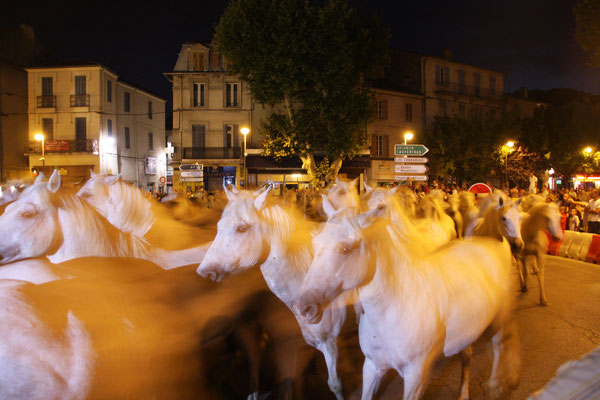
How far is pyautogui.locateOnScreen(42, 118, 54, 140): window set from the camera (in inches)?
1204

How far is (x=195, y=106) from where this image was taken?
2998cm

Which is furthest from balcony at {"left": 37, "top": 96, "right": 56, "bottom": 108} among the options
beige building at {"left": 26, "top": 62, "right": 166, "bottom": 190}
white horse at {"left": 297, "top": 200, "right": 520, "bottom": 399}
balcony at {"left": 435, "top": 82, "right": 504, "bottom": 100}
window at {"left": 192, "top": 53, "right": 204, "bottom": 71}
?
white horse at {"left": 297, "top": 200, "right": 520, "bottom": 399}

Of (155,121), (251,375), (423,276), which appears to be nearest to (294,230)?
(423,276)

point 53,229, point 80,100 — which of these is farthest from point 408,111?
point 53,229

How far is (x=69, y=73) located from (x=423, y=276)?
35.7 meters

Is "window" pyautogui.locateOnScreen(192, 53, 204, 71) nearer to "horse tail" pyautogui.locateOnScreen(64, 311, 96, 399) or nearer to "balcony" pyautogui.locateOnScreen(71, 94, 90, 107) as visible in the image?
"balcony" pyautogui.locateOnScreen(71, 94, 90, 107)

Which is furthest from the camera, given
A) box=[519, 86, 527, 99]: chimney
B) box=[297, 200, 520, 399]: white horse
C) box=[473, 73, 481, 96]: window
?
box=[519, 86, 527, 99]: chimney

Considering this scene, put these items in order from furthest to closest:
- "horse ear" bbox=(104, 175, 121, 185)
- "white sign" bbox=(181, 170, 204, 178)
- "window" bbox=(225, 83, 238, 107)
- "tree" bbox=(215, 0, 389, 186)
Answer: "window" bbox=(225, 83, 238, 107)
"tree" bbox=(215, 0, 389, 186)
"white sign" bbox=(181, 170, 204, 178)
"horse ear" bbox=(104, 175, 121, 185)

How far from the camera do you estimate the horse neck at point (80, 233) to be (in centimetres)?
326

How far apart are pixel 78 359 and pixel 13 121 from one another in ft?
120

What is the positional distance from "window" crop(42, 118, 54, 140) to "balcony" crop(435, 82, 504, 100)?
33.7m

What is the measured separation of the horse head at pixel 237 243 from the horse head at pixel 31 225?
135cm

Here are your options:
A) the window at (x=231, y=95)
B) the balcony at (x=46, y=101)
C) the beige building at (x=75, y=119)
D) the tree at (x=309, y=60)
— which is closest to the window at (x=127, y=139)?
the beige building at (x=75, y=119)

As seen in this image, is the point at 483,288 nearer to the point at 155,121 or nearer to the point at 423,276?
the point at 423,276
